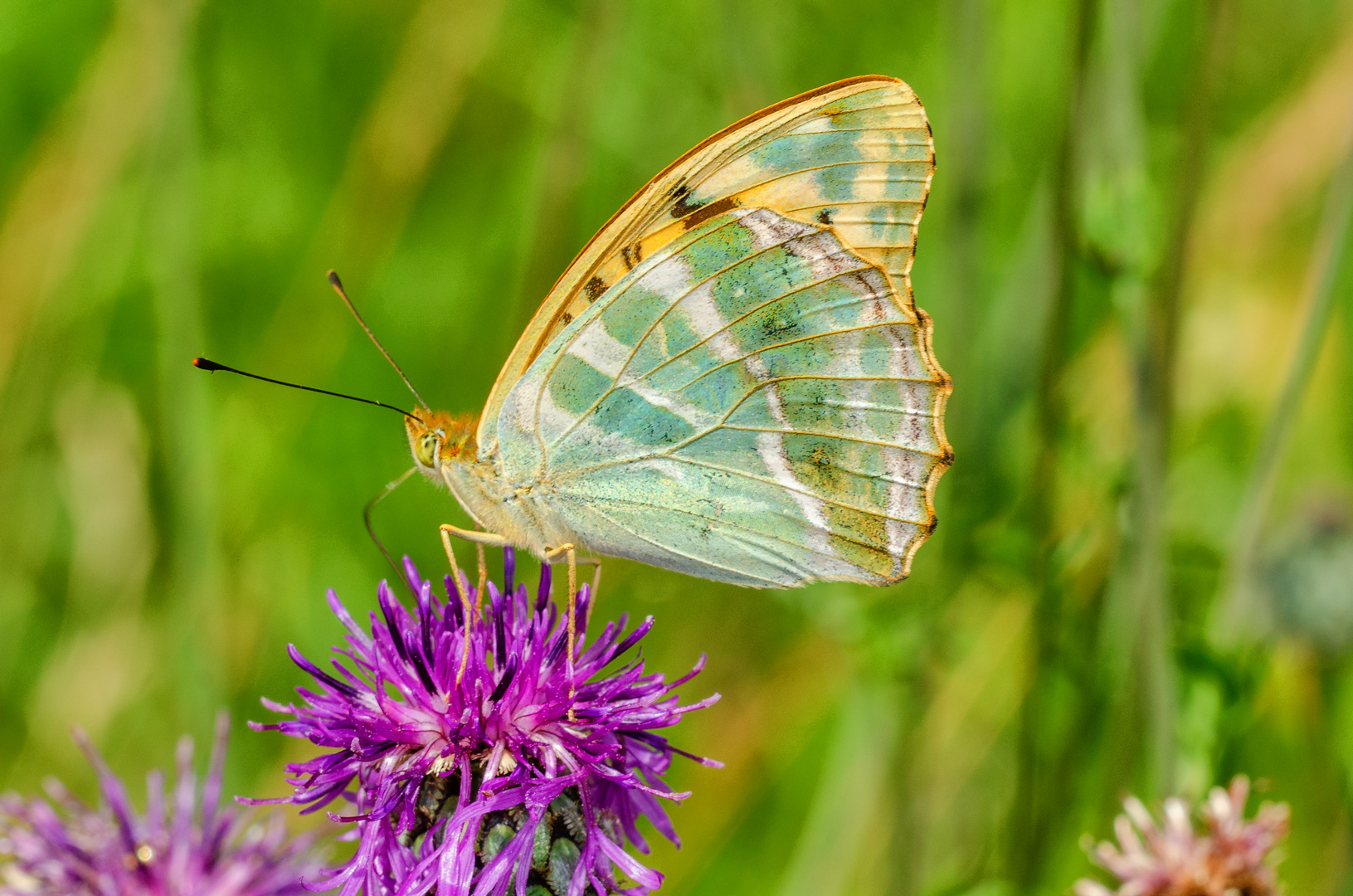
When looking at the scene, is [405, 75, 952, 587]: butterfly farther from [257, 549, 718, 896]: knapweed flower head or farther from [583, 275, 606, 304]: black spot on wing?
[257, 549, 718, 896]: knapweed flower head

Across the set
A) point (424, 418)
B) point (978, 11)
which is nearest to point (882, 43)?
point (978, 11)

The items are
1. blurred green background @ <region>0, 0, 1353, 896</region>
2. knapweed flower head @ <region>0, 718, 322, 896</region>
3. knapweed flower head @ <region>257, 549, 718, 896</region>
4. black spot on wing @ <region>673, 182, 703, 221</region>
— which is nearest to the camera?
knapweed flower head @ <region>257, 549, 718, 896</region>

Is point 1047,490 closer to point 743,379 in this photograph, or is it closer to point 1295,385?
point 1295,385

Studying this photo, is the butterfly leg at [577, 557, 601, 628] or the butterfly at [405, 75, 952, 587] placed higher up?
the butterfly at [405, 75, 952, 587]

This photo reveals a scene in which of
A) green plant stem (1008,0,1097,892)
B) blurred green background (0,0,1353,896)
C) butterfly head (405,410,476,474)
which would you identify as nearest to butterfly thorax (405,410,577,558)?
butterfly head (405,410,476,474)

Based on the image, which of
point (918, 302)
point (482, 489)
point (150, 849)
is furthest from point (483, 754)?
point (918, 302)

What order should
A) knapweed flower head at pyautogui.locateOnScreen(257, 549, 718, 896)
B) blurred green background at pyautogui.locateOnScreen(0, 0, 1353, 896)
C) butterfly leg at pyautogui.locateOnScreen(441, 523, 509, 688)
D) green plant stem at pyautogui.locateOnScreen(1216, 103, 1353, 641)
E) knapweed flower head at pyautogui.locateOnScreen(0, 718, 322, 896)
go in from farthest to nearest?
1. blurred green background at pyautogui.locateOnScreen(0, 0, 1353, 896)
2. green plant stem at pyautogui.locateOnScreen(1216, 103, 1353, 641)
3. knapweed flower head at pyautogui.locateOnScreen(0, 718, 322, 896)
4. butterfly leg at pyautogui.locateOnScreen(441, 523, 509, 688)
5. knapweed flower head at pyautogui.locateOnScreen(257, 549, 718, 896)

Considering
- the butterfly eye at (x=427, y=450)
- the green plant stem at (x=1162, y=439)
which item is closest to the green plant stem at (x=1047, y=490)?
the green plant stem at (x=1162, y=439)

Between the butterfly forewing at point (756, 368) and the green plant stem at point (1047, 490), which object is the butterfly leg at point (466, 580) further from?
the green plant stem at point (1047, 490)
